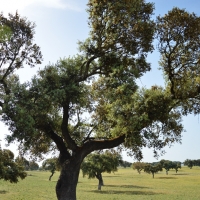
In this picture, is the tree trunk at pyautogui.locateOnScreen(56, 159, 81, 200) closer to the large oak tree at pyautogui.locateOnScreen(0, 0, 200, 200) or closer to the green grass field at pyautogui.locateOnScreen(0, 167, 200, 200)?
the large oak tree at pyautogui.locateOnScreen(0, 0, 200, 200)

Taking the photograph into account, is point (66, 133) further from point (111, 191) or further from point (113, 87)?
point (111, 191)

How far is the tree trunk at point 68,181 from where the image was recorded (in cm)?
2303

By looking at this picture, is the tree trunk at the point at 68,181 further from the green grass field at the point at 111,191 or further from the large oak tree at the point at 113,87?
the green grass field at the point at 111,191

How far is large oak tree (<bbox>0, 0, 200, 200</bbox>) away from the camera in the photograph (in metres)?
22.6

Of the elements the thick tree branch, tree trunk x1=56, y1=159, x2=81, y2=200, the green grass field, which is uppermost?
the thick tree branch

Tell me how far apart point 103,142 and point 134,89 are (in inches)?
209

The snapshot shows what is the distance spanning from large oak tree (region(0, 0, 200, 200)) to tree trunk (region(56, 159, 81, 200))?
8 cm

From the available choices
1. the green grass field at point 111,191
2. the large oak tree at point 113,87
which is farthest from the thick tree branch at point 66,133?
the green grass field at point 111,191

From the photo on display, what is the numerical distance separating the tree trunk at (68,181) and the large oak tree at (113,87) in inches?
3.1

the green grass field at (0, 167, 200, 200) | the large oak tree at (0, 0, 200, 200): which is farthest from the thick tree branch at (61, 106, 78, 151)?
the green grass field at (0, 167, 200, 200)

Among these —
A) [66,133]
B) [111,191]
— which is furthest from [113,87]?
[111,191]

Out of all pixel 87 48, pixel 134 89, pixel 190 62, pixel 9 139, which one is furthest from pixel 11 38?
pixel 190 62

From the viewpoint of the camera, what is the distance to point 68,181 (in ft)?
76.4

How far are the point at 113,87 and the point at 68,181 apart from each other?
29.4 feet
